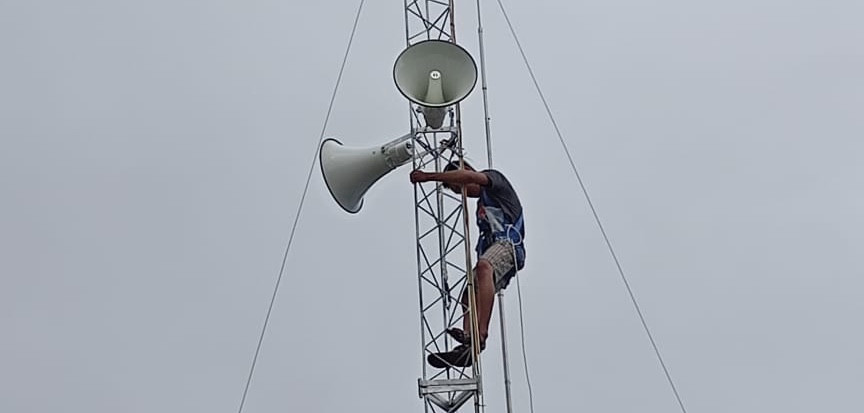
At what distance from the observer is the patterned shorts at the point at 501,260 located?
11.0m

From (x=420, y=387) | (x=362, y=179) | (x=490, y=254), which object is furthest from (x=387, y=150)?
(x=420, y=387)

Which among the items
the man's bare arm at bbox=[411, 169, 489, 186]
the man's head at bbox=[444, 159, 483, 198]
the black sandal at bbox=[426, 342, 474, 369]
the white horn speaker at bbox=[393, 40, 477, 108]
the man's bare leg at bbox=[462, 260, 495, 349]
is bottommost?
the black sandal at bbox=[426, 342, 474, 369]

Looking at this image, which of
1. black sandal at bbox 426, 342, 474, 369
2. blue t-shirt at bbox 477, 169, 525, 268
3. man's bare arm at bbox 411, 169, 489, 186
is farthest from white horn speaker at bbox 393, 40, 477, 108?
black sandal at bbox 426, 342, 474, 369

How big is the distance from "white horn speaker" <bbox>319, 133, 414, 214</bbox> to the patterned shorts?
3.23 feet

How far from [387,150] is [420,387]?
1904 millimetres

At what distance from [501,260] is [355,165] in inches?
55.2

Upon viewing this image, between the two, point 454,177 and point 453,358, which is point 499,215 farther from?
point 453,358

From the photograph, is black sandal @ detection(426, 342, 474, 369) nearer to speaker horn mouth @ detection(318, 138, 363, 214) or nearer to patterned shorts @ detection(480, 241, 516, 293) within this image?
patterned shorts @ detection(480, 241, 516, 293)

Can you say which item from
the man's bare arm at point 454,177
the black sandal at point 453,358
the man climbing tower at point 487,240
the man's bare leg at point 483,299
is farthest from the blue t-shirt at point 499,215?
the black sandal at point 453,358

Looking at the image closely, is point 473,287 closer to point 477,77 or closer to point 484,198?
point 484,198

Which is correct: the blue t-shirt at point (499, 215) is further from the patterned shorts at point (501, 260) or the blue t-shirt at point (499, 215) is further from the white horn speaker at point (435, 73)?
the white horn speaker at point (435, 73)

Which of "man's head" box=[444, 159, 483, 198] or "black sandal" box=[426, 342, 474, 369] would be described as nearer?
"black sandal" box=[426, 342, 474, 369]

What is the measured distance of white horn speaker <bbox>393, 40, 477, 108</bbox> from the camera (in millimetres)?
10797

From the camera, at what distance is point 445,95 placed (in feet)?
35.8
